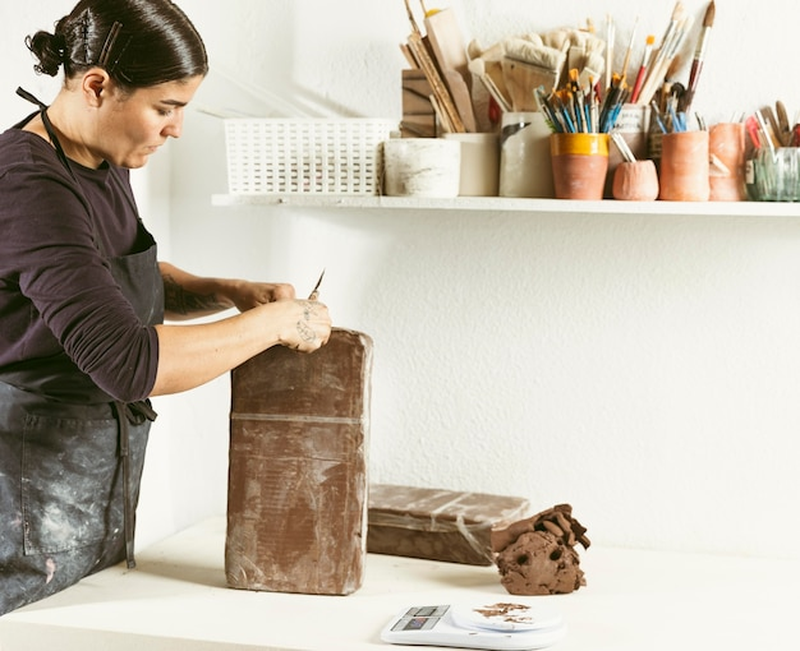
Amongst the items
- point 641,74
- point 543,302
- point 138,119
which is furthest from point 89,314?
point 641,74

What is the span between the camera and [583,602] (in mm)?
1603

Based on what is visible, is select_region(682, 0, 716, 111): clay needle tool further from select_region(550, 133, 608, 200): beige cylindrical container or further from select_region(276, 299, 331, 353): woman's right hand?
select_region(276, 299, 331, 353): woman's right hand

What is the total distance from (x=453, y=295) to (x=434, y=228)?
125mm

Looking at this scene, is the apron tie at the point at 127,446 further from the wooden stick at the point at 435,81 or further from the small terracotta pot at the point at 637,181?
the small terracotta pot at the point at 637,181

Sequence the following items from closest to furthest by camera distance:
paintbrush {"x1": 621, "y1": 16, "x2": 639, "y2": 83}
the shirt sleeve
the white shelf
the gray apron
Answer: the shirt sleeve
the gray apron
the white shelf
paintbrush {"x1": 621, "y1": 16, "x2": 639, "y2": 83}

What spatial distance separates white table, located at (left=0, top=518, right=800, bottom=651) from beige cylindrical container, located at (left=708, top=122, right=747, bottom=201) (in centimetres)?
62

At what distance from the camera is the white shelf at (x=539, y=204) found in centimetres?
168

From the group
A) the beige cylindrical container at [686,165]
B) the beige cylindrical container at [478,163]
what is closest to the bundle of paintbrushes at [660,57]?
the beige cylindrical container at [686,165]

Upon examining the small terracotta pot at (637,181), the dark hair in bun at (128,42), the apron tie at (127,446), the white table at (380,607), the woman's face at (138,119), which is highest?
the dark hair in bun at (128,42)

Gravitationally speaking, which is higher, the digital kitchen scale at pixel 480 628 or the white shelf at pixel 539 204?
the white shelf at pixel 539 204

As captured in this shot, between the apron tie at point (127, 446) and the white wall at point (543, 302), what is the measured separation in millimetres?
383

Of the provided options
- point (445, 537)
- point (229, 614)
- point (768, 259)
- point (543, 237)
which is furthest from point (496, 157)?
point (229, 614)

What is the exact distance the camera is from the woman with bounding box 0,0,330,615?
1.40 meters

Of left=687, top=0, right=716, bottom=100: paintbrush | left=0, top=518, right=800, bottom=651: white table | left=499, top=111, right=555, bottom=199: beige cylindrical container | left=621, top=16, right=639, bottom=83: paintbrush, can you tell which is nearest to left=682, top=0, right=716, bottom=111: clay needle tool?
left=687, top=0, right=716, bottom=100: paintbrush
